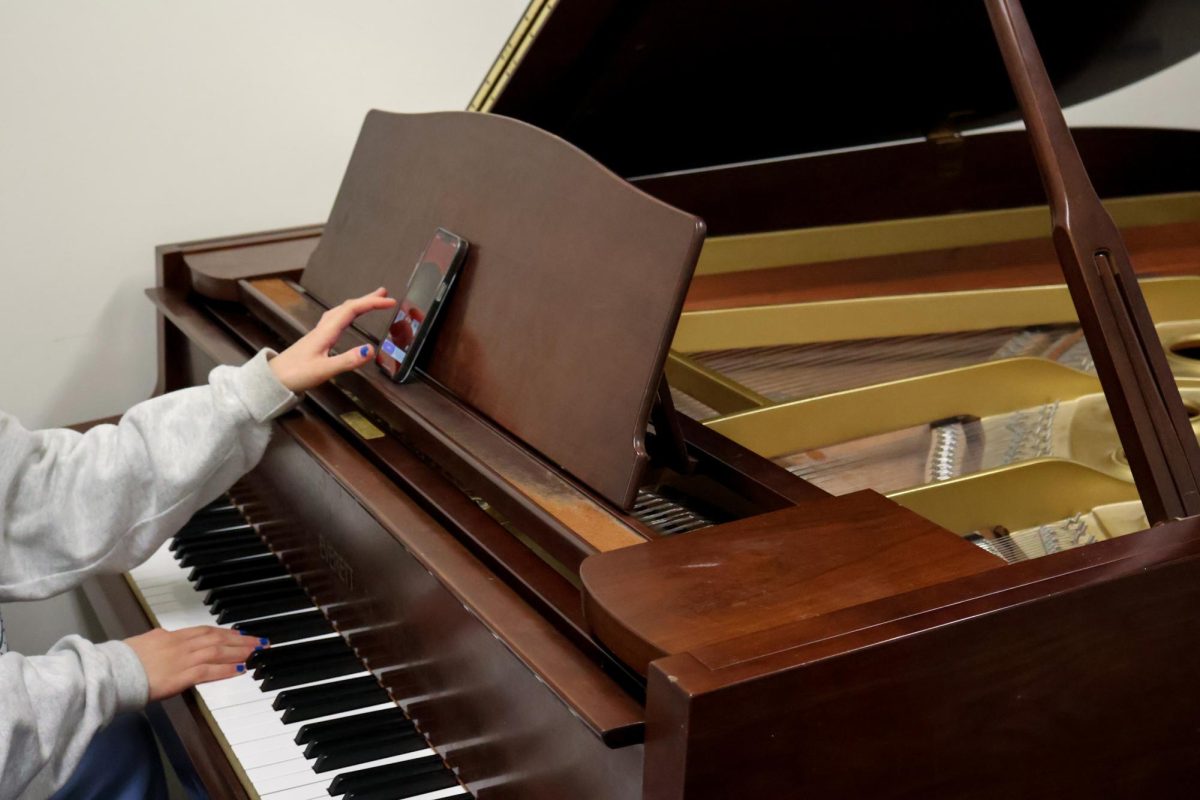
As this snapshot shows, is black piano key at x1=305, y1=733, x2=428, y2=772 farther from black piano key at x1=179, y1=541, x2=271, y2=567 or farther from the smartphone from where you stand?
black piano key at x1=179, y1=541, x2=271, y2=567

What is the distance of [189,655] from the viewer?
166 centimetres

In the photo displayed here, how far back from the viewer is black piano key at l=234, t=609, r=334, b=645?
5.74ft

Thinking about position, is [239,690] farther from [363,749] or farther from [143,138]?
[143,138]

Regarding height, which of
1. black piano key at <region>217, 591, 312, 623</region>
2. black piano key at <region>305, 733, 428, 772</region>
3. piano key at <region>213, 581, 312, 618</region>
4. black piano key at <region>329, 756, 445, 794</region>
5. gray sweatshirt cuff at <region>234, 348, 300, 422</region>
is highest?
gray sweatshirt cuff at <region>234, 348, 300, 422</region>

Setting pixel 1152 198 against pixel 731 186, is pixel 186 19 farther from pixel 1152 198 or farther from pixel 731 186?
pixel 1152 198

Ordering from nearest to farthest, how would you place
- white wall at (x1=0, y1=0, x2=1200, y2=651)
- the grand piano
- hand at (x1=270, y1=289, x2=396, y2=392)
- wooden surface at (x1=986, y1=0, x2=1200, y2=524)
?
the grand piano → wooden surface at (x1=986, y1=0, x2=1200, y2=524) → hand at (x1=270, y1=289, x2=396, y2=392) → white wall at (x1=0, y1=0, x2=1200, y2=651)

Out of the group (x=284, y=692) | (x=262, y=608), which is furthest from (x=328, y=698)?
(x=262, y=608)

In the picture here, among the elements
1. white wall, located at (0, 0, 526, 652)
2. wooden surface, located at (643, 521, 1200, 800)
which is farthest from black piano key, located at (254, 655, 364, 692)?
white wall, located at (0, 0, 526, 652)

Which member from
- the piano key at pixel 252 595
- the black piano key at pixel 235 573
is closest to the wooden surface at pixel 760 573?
the piano key at pixel 252 595

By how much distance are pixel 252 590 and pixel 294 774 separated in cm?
49

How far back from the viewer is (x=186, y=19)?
103 inches

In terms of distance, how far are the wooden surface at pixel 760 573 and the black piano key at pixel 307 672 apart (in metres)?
0.60

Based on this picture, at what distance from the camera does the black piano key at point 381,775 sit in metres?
1.42

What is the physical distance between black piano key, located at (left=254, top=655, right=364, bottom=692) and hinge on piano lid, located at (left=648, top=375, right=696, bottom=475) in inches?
19.3
